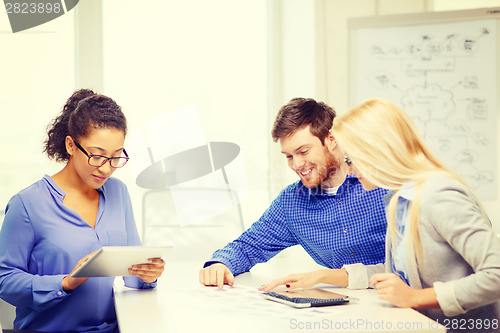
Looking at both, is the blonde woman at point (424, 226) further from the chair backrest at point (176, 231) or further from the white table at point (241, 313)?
the chair backrest at point (176, 231)

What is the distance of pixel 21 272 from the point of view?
1640 millimetres

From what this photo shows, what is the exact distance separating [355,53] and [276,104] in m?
0.69

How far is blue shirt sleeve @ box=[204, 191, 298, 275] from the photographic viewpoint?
1.99 meters

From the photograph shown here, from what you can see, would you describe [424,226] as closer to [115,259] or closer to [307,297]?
[307,297]

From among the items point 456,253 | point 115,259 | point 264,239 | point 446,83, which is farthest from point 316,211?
point 446,83

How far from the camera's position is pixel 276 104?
3838 mm

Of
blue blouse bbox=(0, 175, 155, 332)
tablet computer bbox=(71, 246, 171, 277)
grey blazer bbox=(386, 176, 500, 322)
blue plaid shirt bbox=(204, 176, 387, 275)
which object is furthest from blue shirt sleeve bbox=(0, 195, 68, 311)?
grey blazer bbox=(386, 176, 500, 322)

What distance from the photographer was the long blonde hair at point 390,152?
1.37 metres

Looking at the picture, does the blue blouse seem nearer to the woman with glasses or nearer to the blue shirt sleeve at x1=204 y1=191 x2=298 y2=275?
the woman with glasses

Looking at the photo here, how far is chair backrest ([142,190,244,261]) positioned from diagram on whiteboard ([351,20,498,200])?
118 cm

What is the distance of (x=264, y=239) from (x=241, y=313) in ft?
2.47

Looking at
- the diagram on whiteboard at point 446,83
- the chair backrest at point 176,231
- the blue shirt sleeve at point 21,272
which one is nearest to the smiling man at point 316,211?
the blue shirt sleeve at point 21,272

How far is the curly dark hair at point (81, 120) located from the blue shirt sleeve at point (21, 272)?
0.82ft

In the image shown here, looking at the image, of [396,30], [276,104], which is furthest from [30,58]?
[396,30]
